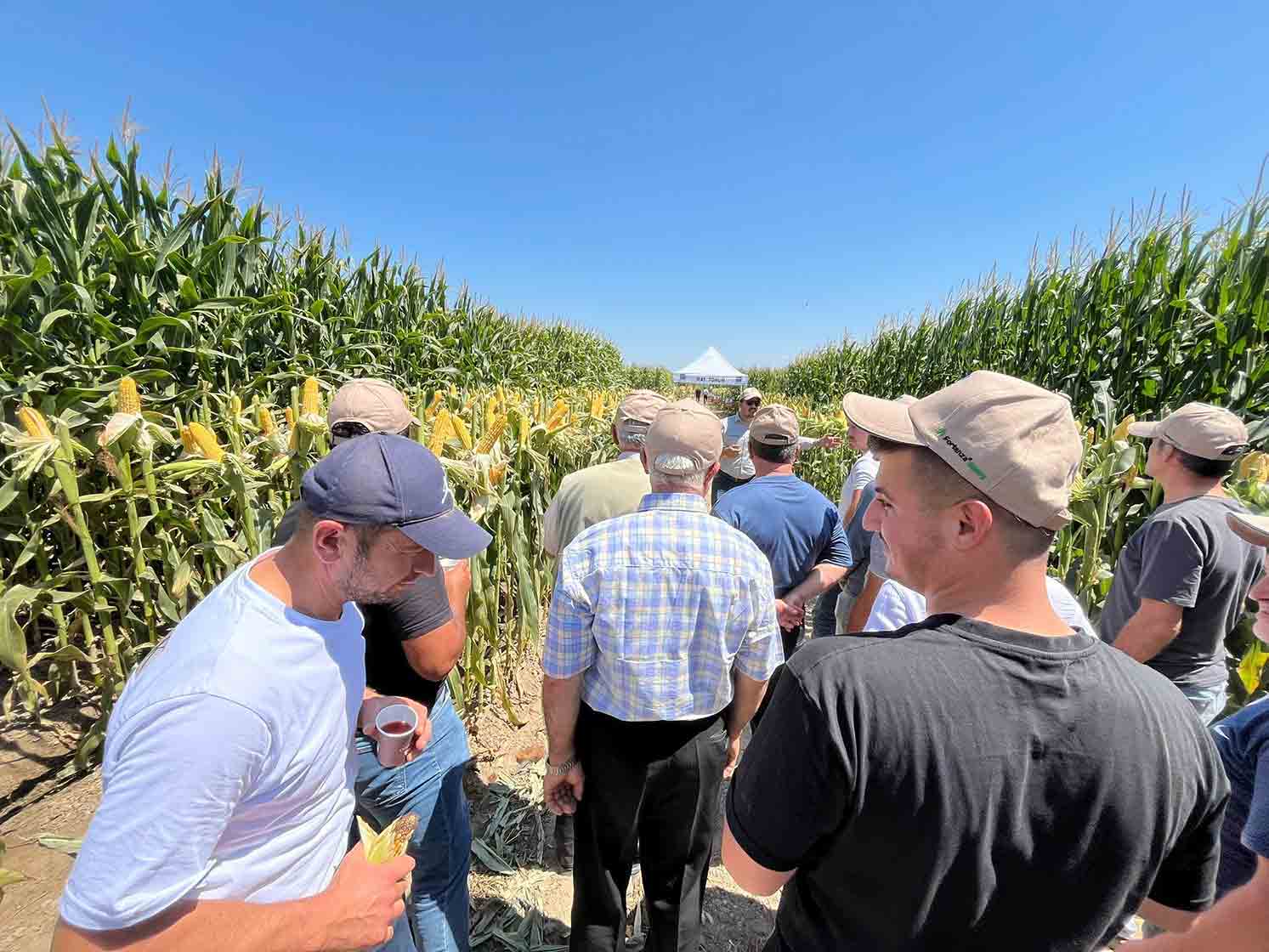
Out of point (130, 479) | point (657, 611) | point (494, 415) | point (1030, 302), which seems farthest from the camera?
point (1030, 302)

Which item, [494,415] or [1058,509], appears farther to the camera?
[494,415]

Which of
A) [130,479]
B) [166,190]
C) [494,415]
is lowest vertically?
[130,479]

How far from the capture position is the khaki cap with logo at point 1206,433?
2.00 m

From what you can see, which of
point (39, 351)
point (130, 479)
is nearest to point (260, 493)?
point (130, 479)

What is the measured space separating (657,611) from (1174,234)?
6.60 m

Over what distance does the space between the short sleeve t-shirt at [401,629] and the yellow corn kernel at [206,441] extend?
0.78 meters

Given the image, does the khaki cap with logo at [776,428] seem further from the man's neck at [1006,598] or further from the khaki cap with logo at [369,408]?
the man's neck at [1006,598]

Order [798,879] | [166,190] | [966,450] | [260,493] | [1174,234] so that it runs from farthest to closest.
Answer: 1. [1174,234]
2. [166,190]
3. [260,493]
4. [798,879]
5. [966,450]

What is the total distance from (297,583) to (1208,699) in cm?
327

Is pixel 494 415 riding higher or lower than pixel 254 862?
higher

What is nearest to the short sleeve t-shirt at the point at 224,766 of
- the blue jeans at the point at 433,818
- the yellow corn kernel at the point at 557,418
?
the blue jeans at the point at 433,818

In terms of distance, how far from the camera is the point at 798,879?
101 centimetres

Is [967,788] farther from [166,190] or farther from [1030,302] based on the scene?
[1030,302]

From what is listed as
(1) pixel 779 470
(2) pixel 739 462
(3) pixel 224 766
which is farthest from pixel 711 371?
(3) pixel 224 766
